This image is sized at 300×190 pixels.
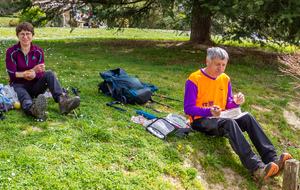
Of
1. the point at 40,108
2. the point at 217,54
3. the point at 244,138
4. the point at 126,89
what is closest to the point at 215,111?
the point at 244,138

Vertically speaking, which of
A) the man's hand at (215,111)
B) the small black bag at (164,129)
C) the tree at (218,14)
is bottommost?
the small black bag at (164,129)

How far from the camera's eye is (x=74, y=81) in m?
6.25

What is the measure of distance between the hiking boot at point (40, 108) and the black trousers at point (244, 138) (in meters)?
2.27

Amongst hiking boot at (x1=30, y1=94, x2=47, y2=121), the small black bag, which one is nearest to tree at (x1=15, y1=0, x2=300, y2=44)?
the small black bag

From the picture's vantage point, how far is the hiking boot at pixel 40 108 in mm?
3844

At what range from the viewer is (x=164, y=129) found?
4152 mm

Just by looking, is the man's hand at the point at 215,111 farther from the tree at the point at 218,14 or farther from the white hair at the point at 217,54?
the tree at the point at 218,14

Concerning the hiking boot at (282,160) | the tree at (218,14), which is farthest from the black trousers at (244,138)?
the tree at (218,14)

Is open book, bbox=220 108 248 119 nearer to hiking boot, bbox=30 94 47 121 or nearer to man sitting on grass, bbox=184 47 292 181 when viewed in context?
man sitting on grass, bbox=184 47 292 181

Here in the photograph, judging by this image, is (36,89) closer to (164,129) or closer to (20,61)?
(20,61)

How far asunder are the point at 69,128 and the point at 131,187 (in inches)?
55.3

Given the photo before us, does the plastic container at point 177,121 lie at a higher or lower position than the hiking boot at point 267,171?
higher

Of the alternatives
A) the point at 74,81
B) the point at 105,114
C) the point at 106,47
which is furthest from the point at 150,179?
the point at 106,47

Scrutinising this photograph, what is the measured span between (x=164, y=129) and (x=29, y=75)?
2247 mm
